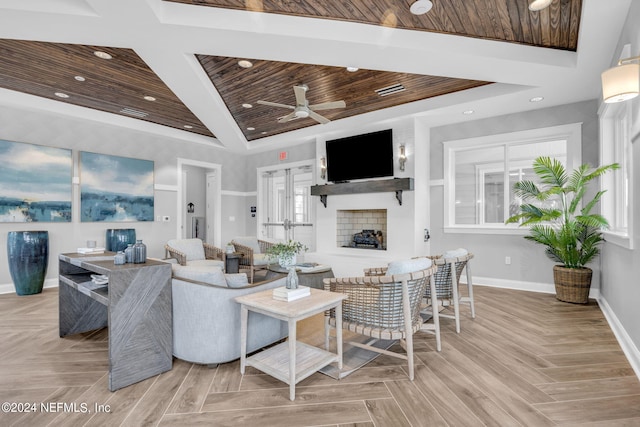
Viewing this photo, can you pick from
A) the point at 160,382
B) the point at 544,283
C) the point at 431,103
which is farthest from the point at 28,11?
the point at 544,283

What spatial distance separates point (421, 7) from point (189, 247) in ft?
14.5

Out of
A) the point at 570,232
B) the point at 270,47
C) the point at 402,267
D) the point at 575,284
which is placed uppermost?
the point at 270,47

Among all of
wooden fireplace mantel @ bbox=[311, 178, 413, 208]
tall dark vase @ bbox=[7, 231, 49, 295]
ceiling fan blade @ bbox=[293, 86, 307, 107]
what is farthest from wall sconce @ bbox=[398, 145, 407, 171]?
tall dark vase @ bbox=[7, 231, 49, 295]

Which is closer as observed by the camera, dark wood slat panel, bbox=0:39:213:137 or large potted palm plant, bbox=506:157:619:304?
dark wood slat panel, bbox=0:39:213:137

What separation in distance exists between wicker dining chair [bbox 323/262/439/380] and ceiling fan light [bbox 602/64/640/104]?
4.92 feet

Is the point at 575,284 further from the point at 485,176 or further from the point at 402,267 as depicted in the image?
the point at 402,267

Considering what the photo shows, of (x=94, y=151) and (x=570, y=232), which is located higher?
(x=94, y=151)

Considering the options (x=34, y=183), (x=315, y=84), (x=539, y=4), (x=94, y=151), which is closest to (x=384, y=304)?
(x=539, y=4)

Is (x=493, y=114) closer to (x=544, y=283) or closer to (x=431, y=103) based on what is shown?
(x=431, y=103)

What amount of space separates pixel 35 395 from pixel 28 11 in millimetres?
2886

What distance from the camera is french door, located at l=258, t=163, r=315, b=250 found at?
7188mm

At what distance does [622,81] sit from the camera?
1800 mm

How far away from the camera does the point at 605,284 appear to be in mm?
3852

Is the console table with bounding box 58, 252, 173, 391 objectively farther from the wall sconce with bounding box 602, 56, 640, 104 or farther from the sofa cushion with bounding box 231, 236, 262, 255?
the sofa cushion with bounding box 231, 236, 262, 255
